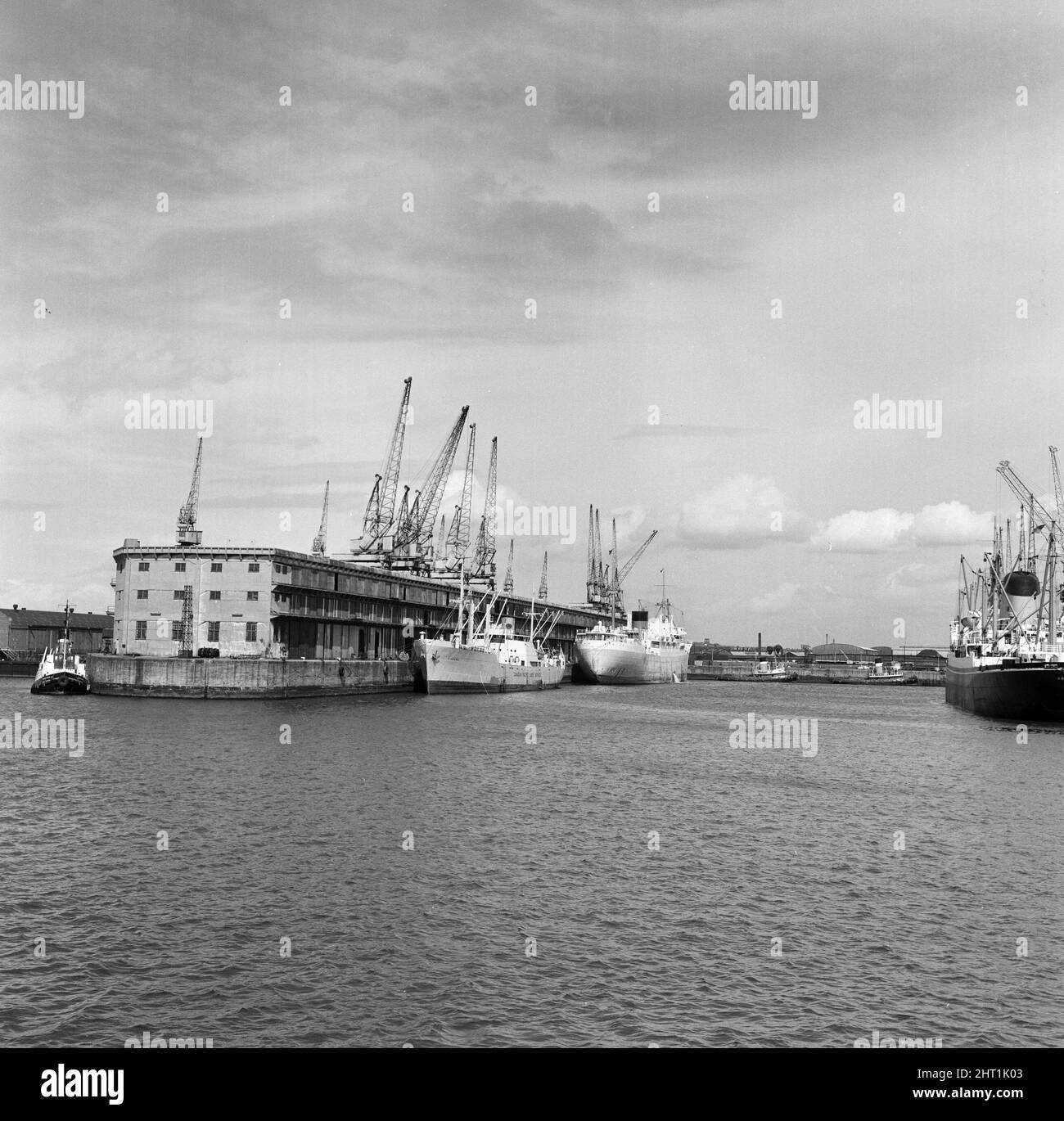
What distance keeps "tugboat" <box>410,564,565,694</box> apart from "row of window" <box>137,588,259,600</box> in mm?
19332

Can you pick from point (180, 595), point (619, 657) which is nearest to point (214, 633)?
point (180, 595)

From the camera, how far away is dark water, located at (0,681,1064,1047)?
19094mm

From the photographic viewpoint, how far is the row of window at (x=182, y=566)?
106562mm

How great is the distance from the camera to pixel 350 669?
11450 cm

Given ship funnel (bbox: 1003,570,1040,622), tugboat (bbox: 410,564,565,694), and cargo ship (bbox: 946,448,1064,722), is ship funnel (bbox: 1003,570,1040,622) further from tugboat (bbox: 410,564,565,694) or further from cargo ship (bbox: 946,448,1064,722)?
tugboat (bbox: 410,564,565,694)

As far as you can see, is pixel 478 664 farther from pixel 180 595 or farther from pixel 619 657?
pixel 619 657

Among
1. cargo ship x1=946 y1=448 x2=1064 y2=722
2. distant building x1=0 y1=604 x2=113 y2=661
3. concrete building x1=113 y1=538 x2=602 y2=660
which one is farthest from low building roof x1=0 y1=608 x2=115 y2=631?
cargo ship x1=946 y1=448 x2=1064 y2=722

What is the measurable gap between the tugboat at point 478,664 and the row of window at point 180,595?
63.4 ft

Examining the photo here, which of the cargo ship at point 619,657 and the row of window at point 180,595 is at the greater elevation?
the row of window at point 180,595

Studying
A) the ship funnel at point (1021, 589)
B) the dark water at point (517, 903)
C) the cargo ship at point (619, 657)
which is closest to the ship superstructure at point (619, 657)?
the cargo ship at point (619, 657)

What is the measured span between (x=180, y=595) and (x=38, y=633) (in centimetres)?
9167

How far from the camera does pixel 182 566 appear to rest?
10731 centimetres

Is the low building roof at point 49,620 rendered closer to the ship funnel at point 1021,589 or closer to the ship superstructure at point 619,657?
the ship superstructure at point 619,657
